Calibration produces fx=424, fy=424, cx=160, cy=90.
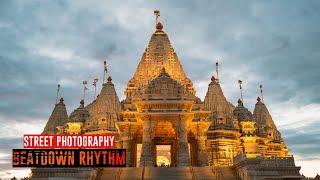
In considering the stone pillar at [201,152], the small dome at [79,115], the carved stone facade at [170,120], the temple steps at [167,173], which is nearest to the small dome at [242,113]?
the carved stone facade at [170,120]

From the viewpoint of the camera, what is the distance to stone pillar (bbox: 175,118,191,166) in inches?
1727

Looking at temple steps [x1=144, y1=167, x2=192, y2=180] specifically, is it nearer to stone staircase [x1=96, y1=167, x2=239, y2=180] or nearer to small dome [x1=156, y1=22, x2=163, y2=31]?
stone staircase [x1=96, y1=167, x2=239, y2=180]

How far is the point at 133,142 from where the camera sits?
49969mm

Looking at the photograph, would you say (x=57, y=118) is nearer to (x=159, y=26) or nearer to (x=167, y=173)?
(x=159, y=26)

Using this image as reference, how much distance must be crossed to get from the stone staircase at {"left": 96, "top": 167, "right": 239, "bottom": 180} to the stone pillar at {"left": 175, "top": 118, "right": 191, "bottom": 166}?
5.08 m

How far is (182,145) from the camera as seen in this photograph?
44.4 m

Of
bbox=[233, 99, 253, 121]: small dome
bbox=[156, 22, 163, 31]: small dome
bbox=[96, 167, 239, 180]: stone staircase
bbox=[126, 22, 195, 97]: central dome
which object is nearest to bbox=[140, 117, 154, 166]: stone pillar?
bbox=[96, 167, 239, 180]: stone staircase

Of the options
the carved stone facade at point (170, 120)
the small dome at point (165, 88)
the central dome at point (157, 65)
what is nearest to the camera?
the carved stone facade at point (170, 120)

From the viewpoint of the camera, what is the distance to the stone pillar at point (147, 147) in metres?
44.0

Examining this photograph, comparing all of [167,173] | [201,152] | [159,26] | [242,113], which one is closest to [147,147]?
[201,152]

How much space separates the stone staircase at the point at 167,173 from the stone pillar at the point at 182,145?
16.7 ft

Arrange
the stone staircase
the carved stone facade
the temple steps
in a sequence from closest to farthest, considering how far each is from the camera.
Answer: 1. the temple steps
2. the stone staircase
3. the carved stone facade

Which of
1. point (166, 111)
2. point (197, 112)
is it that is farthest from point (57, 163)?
point (197, 112)

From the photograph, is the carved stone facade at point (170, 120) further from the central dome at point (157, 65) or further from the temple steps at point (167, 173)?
the temple steps at point (167, 173)
